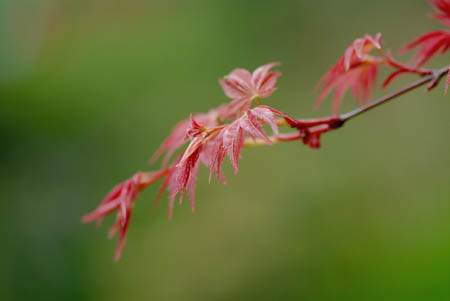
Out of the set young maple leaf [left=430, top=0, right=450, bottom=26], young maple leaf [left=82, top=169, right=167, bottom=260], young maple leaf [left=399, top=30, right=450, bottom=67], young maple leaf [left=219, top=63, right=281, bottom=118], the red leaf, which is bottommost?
young maple leaf [left=82, top=169, right=167, bottom=260]

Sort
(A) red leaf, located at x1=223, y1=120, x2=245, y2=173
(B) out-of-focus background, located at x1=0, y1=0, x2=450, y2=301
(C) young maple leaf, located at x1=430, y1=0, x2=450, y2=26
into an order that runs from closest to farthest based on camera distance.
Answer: (A) red leaf, located at x1=223, y1=120, x2=245, y2=173, (C) young maple leaf, located at x1=430, y1=0, x2=450, y2=26, (B) out-of-focus background, located at x1=0, y1=0, x2=450, y2=301

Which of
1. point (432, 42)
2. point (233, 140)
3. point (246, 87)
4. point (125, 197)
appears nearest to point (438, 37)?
point (432, 42)

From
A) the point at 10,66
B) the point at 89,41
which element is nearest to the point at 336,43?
the point at 89,41

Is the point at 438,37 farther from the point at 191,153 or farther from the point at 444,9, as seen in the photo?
the point at 191,153

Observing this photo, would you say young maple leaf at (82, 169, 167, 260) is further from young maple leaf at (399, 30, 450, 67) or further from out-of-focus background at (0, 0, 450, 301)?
out-of-focus background at (0, 0, 450, 301)

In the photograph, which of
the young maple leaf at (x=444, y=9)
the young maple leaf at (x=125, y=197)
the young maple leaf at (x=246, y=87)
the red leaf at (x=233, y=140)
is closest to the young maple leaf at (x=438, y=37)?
the young maple leaf at (x=444, y=9)

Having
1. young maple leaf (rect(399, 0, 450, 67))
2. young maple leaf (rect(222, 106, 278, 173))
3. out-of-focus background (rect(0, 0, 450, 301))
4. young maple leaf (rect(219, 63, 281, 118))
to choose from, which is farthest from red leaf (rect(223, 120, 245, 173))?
out-of-focus background (rect(0, 0, 450, 301))

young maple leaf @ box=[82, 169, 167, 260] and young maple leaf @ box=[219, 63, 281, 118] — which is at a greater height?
young maple leaf @ box=[219, 63, 281, 118]
